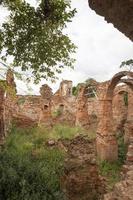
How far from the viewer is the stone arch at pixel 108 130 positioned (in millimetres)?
19078

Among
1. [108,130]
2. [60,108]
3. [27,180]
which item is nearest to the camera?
[27,180]

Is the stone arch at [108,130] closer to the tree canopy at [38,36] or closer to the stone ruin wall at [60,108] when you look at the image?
the stone ruin wall at [60,108]

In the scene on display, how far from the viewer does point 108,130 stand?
64.2 feet

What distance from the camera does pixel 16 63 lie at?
11.9m

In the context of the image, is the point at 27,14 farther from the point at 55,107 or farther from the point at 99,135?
the point at 55,107

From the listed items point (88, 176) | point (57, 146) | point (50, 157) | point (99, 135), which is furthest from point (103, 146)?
point (88, 176)

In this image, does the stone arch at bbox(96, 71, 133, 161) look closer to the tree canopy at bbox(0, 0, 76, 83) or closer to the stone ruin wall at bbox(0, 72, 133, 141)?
the stone ruin wall at bbox(0, 72, 133, 141)

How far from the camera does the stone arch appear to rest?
1908cm

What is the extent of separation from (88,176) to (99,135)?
357 inches

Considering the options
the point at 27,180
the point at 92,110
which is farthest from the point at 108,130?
the point at 27,180

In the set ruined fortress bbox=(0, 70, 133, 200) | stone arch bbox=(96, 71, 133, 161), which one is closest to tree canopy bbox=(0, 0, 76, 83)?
ruined fortress bbox=(0, 70, 133, 200)

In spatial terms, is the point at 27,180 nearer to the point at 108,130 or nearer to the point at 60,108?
the point at 108,130

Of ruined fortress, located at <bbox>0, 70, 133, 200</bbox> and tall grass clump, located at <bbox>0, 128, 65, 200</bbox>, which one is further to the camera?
ruined fortress, located at <bbox>0, 70, 133, 200</bbox>

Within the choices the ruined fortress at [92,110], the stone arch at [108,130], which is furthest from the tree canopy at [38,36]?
the stone arch at [108,130]
